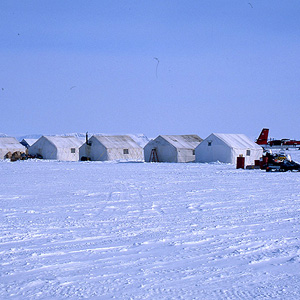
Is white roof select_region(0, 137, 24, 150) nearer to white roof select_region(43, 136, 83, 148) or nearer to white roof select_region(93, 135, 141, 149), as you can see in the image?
white roof select_region(43, 136, 83, 148)

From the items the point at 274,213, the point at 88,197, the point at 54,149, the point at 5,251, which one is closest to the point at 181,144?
Answer: the point at 54,149

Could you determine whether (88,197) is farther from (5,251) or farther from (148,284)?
(148,284)

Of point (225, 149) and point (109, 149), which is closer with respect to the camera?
point (225, 149)

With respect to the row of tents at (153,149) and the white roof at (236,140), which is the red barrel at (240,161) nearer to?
the row of tents at (153,149)

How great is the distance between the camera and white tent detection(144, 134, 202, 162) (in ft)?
139

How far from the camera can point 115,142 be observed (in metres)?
46.3

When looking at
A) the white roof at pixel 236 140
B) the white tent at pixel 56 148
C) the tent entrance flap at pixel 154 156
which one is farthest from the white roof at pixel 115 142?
the white roof at pixel 236 140

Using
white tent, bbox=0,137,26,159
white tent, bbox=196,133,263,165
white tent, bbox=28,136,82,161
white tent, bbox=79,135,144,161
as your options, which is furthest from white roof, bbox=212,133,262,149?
white tent, bbox=0,137,26,159

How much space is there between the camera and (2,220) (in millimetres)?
9102

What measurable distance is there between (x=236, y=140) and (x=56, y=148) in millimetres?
17714

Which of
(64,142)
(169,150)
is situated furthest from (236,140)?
(64,142)

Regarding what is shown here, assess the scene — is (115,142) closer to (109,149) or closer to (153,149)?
(109,149)

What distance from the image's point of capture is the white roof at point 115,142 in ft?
148

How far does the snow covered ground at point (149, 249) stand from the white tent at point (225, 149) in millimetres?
26541
